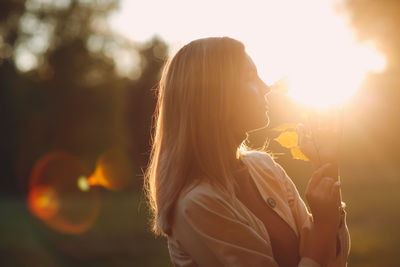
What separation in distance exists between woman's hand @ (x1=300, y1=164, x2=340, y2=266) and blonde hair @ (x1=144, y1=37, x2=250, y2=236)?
0.43m

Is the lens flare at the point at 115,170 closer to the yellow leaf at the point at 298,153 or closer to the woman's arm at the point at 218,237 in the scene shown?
the yellow leaf at the point at 298,153

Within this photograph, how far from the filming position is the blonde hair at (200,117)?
2207 millimetres

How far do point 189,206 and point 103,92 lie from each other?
2243 cm

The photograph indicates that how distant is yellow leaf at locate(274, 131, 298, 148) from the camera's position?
2330 mm

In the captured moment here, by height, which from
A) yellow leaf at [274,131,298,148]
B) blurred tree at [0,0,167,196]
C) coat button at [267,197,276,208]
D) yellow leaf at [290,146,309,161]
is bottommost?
blurred tree at [0,0,167,196]

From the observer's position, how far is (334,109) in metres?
2.13

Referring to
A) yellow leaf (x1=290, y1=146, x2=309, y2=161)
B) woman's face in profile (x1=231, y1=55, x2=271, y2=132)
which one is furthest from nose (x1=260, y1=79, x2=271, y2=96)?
yellow leaf (x1=290, y1=146, x2=309, y2=161)

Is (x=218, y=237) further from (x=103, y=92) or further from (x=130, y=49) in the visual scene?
(x=130, y=49)

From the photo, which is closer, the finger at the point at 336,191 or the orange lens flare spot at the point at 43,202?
the finger at the point at 336,191

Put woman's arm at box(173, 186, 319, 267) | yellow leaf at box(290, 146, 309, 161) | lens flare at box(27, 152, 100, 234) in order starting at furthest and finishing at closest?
lens flare at box(27, 152, 100, 234), yellow leaf at box(290, 146, 309, 161), woman's arm at box(173, 186, 319, 267)

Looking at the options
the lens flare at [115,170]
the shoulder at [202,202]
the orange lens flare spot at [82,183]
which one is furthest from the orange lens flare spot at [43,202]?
the shoulder at [202,202]

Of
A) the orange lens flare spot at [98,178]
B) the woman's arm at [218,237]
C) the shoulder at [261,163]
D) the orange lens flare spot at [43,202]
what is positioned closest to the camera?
the woman's arm at [218,237]

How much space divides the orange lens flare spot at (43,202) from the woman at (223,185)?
1448 cm

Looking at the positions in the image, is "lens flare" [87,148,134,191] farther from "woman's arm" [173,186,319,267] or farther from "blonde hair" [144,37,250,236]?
"woman's arm" [173,186,319,267]
